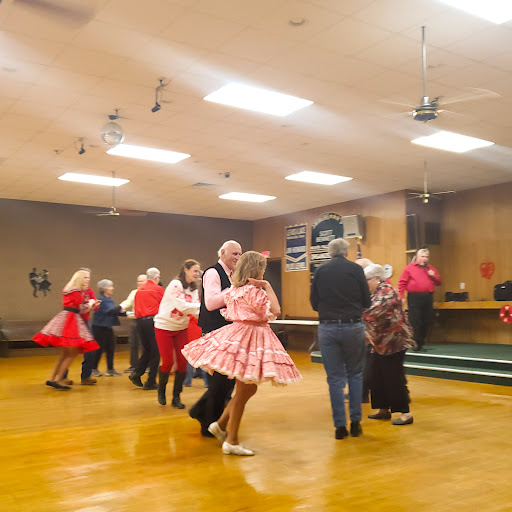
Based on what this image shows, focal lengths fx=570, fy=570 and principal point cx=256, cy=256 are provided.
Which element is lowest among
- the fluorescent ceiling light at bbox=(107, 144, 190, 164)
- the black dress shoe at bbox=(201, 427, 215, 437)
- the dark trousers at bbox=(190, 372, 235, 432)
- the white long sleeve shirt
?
the black dress shoe at bbox=(201, 427, 215, 437)

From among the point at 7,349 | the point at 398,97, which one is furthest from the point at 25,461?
the point at 7,349

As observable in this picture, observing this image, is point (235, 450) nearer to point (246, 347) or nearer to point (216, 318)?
point (246, 347)

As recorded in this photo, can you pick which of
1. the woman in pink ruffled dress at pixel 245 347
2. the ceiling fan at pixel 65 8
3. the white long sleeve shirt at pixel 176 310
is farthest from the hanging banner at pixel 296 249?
the woman in pink ruffled dress at pixel 245 347

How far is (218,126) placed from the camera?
7.30m

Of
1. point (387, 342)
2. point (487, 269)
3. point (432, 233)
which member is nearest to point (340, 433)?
point (387, 342)

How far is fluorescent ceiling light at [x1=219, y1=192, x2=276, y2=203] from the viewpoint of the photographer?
12.0 metres

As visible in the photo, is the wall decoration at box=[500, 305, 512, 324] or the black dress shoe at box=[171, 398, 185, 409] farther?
the wall decoration at box=[500, 305, 512, 324]

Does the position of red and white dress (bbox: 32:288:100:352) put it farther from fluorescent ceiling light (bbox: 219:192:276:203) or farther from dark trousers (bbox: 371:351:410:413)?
fluorescent ceiling light (bbox: 219:192:276:203)

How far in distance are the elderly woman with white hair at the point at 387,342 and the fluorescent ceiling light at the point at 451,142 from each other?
3747mm

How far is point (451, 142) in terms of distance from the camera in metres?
8.09

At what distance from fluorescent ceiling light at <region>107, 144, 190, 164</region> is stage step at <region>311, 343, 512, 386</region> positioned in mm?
4661

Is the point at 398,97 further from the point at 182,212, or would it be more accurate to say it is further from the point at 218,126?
the point at 182,212

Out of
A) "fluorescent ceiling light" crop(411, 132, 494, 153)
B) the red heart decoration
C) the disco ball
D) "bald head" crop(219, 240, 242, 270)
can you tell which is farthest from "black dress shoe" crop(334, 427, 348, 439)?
the red heart decoration

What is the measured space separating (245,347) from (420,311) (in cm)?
593
